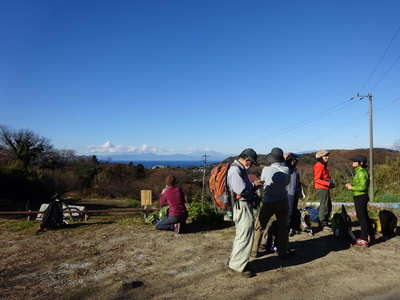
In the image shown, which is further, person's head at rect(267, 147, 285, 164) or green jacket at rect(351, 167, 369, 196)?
green jacket at rect(351, 167, 369, 196)

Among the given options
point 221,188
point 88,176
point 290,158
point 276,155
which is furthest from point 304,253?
point 88,176

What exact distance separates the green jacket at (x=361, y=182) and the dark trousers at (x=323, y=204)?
970mm

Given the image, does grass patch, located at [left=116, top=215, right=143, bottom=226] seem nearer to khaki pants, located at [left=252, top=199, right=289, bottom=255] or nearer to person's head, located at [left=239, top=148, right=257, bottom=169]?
khaki pants, located at [left=252, top=199, right=289, bottom=255]

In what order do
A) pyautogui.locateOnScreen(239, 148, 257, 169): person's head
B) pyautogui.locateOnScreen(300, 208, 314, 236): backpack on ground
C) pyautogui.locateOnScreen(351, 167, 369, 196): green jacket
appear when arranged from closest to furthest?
pyautogui.locateOnScreen(239, 148, 257, 169): person's head < pyautogui.locateOnScreen(351, 167, 369, 196): green jacket < pyautogui.locateOnScreen(300, 208, 314, 236): backpack on ground

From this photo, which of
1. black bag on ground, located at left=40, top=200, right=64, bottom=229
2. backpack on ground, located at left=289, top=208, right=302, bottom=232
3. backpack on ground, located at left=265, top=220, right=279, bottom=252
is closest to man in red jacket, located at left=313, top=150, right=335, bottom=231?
backpack on ground, located at left=289, top=208, right=302, bottom=232

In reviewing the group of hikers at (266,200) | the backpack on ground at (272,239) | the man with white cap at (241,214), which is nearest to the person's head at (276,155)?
the group of hikers at (266,200)

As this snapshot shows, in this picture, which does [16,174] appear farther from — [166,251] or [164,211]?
[166,251]

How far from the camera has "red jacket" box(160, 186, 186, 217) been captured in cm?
666

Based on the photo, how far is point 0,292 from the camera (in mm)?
3939

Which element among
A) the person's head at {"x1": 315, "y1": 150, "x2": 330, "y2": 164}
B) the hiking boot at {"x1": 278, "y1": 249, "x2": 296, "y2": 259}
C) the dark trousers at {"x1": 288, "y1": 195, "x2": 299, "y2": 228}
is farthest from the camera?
the person's head at {"x1": 315, "y1": 150, "x2": 330, "y2": 164}

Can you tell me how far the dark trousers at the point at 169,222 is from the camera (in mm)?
6672

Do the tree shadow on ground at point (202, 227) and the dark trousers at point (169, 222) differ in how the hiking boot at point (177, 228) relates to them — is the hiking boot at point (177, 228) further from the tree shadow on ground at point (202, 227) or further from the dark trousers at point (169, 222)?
the tree shadow on ground at point (202, 227)

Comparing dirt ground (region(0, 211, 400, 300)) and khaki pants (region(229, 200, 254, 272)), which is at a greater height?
khaki pants (region(229, 200, 254, 272))

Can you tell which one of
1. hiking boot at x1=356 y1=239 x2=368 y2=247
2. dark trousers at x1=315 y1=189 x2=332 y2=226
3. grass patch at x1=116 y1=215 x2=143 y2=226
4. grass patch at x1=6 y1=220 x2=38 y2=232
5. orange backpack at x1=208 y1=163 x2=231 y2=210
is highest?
orange backpack at x1=208 y1=163 x2=231 y2=210
